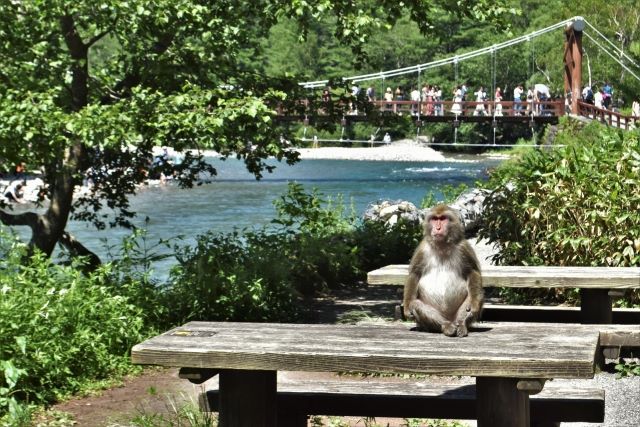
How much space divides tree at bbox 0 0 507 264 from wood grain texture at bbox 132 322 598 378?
16.1ft

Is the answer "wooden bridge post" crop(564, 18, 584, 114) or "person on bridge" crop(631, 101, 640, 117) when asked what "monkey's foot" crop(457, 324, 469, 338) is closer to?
"wooden bridge post" crop(564, 18, 584, 114)

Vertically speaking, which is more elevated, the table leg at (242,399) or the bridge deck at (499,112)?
the bridge deck at (499,112)

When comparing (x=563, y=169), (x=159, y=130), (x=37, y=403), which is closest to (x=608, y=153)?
(x=563, y=169)

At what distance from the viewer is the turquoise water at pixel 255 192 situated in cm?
2569

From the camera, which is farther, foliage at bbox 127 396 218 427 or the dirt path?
the dirt path

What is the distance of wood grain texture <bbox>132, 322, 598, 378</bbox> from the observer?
3500mm

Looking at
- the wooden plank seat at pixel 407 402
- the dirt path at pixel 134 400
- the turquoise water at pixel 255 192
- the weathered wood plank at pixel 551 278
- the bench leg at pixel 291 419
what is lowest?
the turquoise water at pixel 255 192

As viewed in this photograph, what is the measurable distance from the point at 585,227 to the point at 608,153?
787 mm

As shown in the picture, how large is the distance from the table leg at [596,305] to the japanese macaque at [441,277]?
2390mm

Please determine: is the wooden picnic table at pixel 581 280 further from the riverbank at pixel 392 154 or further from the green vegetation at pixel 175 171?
the riverbank at pixel 392 154

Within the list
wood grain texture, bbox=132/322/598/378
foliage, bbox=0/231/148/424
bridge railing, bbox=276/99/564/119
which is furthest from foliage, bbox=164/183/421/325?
bridge railing, bbox=276/99/564/119

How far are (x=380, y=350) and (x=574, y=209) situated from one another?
21.0 feet

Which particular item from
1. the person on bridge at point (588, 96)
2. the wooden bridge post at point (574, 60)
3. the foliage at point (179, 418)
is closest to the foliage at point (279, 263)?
the foliage at point (179, 418)

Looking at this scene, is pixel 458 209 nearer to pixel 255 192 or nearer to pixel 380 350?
pixel 380 350
